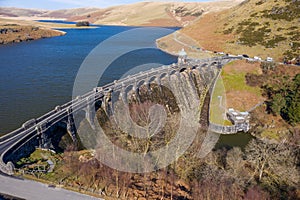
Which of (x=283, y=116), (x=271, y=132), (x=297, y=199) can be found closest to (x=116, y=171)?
(x=297, y=199)

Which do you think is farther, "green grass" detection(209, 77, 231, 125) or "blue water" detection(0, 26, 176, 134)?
"green grass" detection(209, 77, 231, 125)

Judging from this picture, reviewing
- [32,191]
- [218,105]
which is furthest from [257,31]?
[32,191]

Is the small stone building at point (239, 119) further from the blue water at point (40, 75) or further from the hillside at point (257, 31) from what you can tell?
the hillside at point (257, 31)

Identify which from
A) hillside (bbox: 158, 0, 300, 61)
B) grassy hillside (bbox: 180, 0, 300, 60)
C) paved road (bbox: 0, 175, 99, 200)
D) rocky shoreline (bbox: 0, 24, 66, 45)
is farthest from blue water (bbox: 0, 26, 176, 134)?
grassy hillside (bbox: 180, 0, 300, 60)

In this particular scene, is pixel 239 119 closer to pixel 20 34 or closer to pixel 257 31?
pixel 257 31

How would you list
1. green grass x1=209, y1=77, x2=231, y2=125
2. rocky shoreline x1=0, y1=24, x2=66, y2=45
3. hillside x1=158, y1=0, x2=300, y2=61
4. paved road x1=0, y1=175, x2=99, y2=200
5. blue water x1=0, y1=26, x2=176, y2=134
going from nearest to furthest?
paved road x1=0, y1=175, x2=99, y2=200, blue water x1=0, y1=26, x2=176, y2=134, green grass x1=209, y1=77, x2=231, y2=125, hillside x1=158, y1=0, x2=300, y2=61, rocky shoreline x1=0, y1=24, x2=66, y2=45

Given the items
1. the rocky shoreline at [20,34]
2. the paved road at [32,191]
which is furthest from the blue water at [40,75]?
the paved road at [32,191]

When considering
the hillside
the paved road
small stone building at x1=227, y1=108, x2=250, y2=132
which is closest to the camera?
the paved road

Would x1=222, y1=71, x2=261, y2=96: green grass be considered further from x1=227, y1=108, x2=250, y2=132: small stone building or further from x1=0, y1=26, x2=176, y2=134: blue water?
x1=0, y1=26, x2=176, y2=134: blue water
